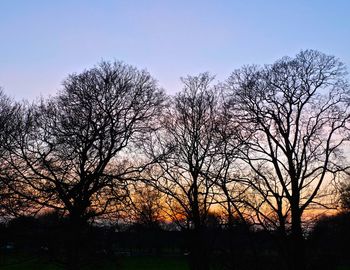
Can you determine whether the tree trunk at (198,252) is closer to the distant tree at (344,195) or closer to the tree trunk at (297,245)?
the tree trunk at (297,245)

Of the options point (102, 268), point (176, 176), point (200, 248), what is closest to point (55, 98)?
point (176, 176)

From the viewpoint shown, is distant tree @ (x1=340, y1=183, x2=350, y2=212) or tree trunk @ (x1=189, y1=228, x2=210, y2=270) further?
distant tree @ (x1=340, y1=183, x2=350, y2=212)

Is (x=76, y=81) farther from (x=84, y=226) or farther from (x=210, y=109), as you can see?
(x=84, y=226)

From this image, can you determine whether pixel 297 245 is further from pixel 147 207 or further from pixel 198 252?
pixel 147 207

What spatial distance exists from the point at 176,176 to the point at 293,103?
7215 mm

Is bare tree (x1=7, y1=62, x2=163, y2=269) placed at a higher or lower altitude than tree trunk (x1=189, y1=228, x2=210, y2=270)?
higher

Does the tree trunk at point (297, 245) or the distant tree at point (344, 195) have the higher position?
the distant tree at point (344, 195)

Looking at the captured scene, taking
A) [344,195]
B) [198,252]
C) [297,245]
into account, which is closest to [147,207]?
[198,252]

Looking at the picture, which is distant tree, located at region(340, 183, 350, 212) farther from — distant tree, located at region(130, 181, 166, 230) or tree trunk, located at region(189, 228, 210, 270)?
distant tree, located at region(130, 181, 166, 230)

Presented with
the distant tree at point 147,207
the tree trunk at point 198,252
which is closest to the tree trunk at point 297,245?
the tree trunk at point 198,252

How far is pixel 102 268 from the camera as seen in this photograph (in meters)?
7.88

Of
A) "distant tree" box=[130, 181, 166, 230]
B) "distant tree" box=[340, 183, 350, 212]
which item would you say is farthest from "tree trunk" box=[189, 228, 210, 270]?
"distant tree" box=[340, 183, 350, 212]

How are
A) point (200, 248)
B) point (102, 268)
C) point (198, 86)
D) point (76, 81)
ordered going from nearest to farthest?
point (102, 268) < point (200, 248) < point (76, 81) < point (198, 86)

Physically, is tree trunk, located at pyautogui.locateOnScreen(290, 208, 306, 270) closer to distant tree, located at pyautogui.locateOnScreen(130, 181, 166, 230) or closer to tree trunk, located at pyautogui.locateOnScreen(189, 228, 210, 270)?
tree trunk, located at pyautogui.locateOnScreen(189, 228, 210, 270)
